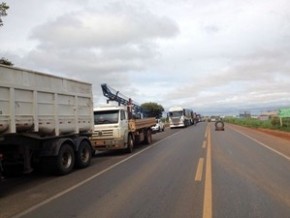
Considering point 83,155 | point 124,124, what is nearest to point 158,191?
point 83,155

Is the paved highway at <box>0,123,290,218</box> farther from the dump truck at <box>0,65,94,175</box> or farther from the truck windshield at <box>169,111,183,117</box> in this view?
the truck windshield at <box>169,111,183,117</box>

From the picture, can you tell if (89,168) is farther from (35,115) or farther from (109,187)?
(109,187)

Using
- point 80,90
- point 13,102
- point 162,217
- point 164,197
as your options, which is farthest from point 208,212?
point 80,90

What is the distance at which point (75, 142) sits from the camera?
15.9 meters

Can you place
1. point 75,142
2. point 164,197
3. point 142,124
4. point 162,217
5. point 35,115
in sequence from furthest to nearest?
point 142,124 < point 75,142 < point 35,115 < point 164,197 < point 162,217

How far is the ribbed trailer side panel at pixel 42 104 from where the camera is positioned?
1186cm

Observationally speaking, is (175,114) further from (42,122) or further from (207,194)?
(207,194)

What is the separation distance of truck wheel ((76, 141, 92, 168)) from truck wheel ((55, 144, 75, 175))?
18.7 inches

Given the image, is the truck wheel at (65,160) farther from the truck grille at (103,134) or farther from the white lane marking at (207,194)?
the truck grille at (103,134)

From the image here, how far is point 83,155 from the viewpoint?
16.7 metres

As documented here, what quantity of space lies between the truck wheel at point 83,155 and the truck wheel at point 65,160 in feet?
1.55

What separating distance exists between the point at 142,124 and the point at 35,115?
1410cm

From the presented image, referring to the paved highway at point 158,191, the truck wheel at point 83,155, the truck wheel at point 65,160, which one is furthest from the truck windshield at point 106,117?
the truck wheel at point 65,160

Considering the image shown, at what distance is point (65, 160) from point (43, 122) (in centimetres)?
188
